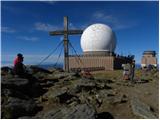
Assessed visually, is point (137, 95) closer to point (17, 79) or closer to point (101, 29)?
point (17, 79)

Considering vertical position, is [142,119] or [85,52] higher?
[85,52]

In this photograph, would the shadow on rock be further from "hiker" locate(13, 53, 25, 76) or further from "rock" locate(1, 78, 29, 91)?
"hiker" locate(13, 53, 25, 76)

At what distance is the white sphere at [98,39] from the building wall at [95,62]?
1823 mm

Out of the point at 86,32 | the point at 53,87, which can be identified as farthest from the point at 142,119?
the point at 86,32

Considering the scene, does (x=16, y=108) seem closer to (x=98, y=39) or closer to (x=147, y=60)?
(x=98, y=39)

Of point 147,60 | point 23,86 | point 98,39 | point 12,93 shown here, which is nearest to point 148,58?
point 147,60

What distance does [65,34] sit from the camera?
1559 inches

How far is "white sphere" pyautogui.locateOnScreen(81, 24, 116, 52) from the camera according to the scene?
48156 mm

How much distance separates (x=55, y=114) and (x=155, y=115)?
3.43 m

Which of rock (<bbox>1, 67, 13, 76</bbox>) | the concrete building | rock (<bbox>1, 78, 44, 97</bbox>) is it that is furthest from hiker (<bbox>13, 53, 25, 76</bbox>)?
the concrete building

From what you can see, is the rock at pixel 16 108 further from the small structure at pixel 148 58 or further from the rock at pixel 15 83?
the small structure at pixel 148 58

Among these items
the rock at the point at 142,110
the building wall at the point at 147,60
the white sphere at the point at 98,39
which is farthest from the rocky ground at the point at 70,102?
the building wall at the point at 147,60

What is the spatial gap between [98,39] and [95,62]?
3.53 metres

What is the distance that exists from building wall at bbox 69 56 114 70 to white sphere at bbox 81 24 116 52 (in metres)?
1.82
